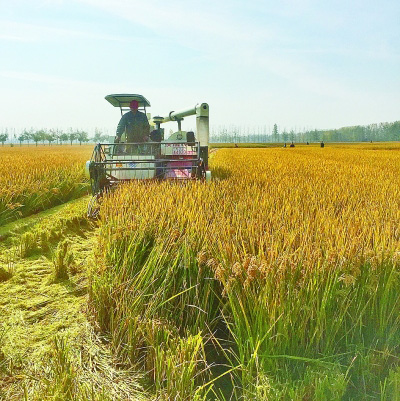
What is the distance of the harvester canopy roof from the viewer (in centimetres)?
812

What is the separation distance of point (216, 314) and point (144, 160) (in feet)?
15.2

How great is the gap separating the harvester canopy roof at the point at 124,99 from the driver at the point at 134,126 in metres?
0.14

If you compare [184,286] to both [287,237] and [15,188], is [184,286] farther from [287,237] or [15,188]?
[15,188]

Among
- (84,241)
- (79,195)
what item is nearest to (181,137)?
(79,195)

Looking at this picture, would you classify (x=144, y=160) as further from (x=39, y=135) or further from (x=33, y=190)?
(x=39, y=135)

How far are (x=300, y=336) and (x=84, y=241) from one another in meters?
4.52

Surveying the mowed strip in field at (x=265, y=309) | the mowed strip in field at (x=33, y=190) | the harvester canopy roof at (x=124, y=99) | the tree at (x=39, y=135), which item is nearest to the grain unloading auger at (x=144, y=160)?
the harvester canopy roof at (x=124, y=99)

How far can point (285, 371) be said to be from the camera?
2.09m

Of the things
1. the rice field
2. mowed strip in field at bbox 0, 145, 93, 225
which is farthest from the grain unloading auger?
the rice field

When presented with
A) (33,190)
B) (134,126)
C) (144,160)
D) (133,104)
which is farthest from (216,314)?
(33,190)

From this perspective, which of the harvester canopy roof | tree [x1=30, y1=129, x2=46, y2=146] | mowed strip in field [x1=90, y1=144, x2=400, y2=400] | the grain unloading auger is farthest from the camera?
tree [x1=30, y1=129, x2=46, y2=146]

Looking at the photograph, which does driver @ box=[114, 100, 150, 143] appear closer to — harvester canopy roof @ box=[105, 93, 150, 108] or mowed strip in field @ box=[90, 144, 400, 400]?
harvester canopy roof @ box=[105, 93, 150, 108]

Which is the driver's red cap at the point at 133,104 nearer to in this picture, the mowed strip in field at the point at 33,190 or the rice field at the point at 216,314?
the mowed strip in field at the point at 33,190

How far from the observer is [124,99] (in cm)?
838
